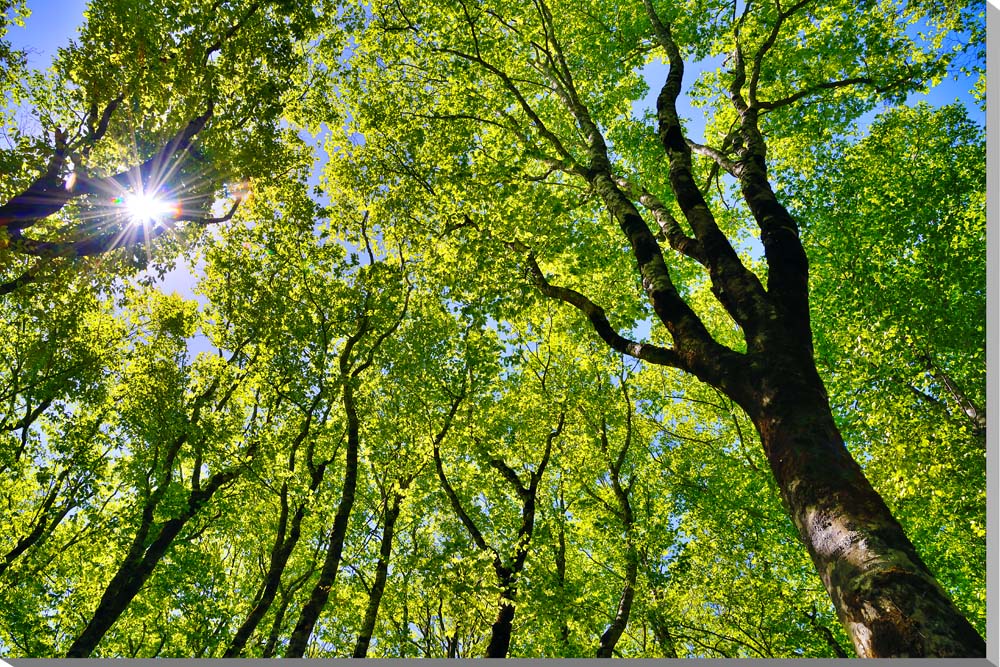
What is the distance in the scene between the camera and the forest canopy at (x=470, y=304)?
347 inches

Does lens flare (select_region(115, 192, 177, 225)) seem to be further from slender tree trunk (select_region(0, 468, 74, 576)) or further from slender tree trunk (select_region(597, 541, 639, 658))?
slender tree trunk (select_region(597, 541, 639, 658))

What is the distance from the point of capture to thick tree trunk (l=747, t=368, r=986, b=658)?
8.03 ft

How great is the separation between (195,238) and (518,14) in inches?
357

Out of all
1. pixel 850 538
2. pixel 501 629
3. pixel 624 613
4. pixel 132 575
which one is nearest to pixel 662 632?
pixel 624 613

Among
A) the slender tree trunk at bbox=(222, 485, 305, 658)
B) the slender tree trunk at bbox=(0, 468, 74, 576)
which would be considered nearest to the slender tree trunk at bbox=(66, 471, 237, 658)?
the slender tree trunk at bbox=(222, 485, 305, 658)

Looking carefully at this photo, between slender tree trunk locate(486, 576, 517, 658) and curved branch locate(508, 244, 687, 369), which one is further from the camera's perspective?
slender tree trunk locate(486, 576, 517, 658)

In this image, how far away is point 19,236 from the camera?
7.30 metres

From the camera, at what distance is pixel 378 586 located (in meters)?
13.7

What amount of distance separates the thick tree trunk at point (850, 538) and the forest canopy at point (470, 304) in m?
2.74

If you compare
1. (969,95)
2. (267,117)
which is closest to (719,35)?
(969,95)

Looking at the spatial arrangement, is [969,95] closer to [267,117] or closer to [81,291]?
[267,117]

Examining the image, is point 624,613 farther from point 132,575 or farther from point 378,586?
point 132,575

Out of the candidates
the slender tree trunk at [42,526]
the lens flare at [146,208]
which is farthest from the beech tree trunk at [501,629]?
the slender tree trunk at [42,526]

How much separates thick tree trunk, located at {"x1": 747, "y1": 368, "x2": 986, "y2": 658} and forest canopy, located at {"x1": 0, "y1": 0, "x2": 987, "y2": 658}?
2.74 m
